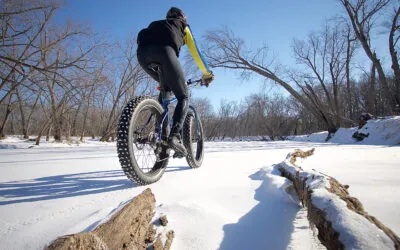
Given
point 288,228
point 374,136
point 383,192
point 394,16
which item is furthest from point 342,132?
point 288,228

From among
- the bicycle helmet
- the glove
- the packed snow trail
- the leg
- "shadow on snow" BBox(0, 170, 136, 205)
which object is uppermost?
the bicycle helmet

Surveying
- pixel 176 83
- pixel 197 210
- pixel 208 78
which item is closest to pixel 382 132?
pixel 208 78

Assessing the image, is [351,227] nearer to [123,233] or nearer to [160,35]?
[123,233]

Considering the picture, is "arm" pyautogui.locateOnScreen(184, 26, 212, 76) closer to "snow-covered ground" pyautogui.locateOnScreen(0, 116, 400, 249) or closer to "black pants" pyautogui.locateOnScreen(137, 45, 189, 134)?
"black pants" pyautogui.locateOnScreen(137, 45, 189, 134)

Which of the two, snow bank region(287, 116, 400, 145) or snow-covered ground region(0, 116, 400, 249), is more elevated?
snow bank region(287, 116, 400, 145)

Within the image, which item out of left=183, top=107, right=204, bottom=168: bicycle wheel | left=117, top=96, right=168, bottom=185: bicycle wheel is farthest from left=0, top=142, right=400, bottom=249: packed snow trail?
left=183, top=107, right=204, bottom=168: bicycle wheel

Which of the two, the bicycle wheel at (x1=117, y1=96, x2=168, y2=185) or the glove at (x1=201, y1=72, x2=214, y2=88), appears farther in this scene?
the glove at (x1=201, y1=72, x2=214, y2=88)

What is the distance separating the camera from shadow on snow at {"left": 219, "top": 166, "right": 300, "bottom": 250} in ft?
2.31

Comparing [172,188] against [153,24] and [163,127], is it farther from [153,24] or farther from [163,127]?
[153,24]

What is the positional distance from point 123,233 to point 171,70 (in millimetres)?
1383

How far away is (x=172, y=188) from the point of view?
1.34 m

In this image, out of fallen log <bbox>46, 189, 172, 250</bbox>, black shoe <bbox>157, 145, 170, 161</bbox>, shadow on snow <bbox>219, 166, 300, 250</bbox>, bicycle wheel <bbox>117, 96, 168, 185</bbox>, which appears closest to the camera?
fallen log <bbox>46, 189, 172, 250</bbox>

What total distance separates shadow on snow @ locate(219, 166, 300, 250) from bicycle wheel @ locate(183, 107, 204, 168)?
1.17 metres

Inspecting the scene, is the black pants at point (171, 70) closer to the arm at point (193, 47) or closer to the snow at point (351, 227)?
the arm at point (193, 47)
